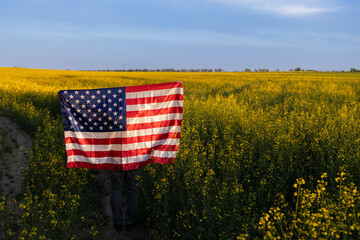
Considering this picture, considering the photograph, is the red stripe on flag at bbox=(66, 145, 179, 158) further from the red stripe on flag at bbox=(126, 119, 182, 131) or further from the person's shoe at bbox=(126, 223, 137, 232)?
the person's shoe at bbox=(126, 223, 137, 232)

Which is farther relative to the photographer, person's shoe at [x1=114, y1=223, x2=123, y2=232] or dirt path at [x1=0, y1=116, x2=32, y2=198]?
dirt path at [x1=0, y1=116, x2=32, y2=198]

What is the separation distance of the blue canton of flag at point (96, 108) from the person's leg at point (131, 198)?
2.94ft

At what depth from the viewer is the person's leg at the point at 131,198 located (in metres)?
4.72

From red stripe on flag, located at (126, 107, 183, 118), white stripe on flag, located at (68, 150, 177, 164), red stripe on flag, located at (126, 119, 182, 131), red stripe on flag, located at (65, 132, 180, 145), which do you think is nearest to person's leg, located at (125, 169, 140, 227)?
white stripe on flag, located at (68, 150, 177, 164)

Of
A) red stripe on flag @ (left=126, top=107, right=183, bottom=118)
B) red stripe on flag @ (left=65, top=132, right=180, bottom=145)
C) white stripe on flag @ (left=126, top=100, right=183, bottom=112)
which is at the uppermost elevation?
white stripe on flag @ (left=126, top=100, right=183, bottom=112)

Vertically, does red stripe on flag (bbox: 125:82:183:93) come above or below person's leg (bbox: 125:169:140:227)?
above

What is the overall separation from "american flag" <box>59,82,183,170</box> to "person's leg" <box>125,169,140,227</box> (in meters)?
0.20

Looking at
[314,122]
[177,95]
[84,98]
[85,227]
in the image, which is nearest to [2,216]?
[85,227]

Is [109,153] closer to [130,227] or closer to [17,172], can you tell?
[130,227]

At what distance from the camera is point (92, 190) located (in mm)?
6355

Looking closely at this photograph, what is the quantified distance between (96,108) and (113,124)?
1.38 ft

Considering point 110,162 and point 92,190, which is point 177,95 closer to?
point 110,162

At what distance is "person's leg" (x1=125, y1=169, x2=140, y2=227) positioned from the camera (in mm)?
4723

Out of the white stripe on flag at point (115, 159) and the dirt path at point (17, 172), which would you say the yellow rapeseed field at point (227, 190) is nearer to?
the dirt path at point (17, 172)
